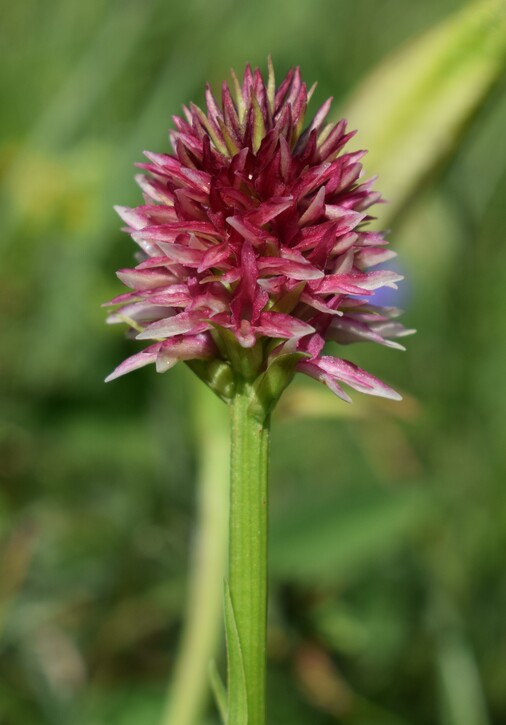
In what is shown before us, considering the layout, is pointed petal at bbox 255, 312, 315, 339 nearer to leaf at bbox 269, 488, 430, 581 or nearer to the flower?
the flower

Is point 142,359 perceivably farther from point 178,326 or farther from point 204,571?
point 204,571

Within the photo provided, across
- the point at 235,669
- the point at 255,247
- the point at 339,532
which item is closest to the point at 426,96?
the point at 339,532

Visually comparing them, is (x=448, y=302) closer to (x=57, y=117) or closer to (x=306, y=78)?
(x=306, y=78)

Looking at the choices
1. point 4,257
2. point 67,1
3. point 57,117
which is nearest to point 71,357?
point 4,257

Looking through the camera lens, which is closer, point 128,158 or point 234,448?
point 234,448

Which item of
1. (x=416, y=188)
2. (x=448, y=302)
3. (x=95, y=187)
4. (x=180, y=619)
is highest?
(x=95, y=187)

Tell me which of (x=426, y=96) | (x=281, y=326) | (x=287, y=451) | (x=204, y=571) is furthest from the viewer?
(x=287, y=451)

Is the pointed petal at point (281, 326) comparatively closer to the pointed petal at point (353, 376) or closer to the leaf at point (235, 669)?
the pointed petal at point (353, 376)
